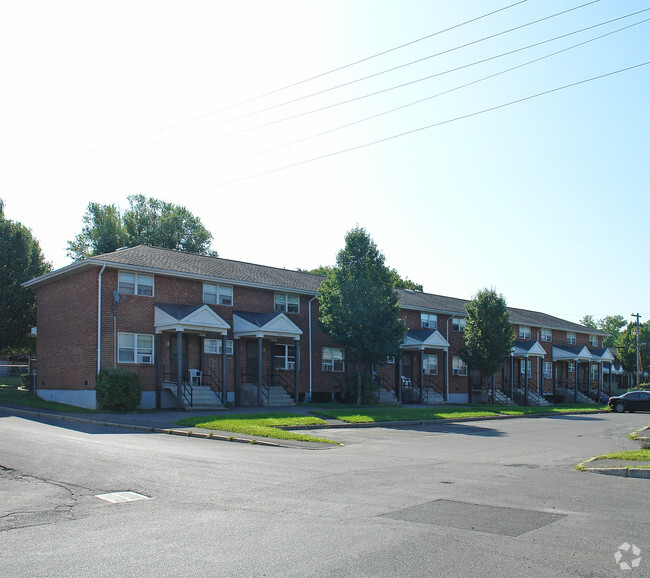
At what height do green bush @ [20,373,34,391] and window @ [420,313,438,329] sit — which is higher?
window @ [420,313,438,329]

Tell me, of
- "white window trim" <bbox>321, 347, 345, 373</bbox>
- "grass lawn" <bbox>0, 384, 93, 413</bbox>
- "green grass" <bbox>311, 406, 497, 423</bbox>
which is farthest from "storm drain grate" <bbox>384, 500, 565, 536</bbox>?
"white window trim" <bbox>321, 347, 345, 373</bbox>

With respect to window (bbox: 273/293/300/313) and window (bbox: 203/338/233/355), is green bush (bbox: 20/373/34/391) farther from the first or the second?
window (bbox: 273/293/300/313)

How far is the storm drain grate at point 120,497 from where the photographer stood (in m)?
9.08

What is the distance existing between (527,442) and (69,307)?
2000 cm

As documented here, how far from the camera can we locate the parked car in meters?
39.8

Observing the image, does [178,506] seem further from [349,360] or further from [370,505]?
[349,360]

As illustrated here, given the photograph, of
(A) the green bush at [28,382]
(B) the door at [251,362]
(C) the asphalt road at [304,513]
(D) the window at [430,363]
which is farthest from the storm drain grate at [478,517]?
(D) the window at [430,363]

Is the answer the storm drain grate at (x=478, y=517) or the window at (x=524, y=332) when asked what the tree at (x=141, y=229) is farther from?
the storm drain grate at (x=478, y=517)

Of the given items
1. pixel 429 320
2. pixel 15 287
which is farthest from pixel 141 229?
pixel 429 320

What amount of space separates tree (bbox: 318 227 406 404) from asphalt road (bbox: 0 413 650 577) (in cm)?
1622

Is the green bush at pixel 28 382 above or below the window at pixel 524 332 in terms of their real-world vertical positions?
below

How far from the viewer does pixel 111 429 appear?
19438 millimetres

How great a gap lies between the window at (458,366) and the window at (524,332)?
8230mm

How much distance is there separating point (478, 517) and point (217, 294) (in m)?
24.3
